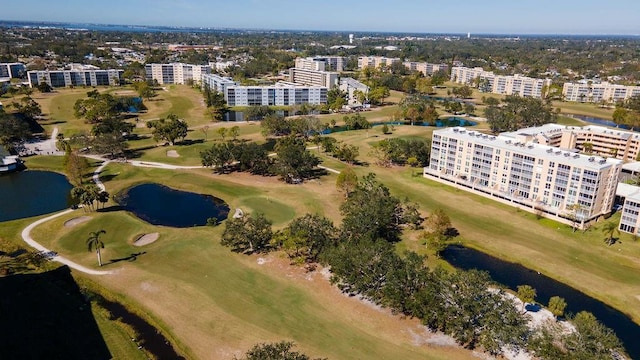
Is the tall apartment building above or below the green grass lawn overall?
above

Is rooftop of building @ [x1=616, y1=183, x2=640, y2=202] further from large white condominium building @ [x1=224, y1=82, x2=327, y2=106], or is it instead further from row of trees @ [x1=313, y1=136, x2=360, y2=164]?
large white condominium building @ [x1=224, y1=82, x2=327, y2=106]

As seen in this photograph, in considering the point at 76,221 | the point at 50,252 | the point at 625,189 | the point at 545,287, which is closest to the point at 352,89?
the point at 625,189

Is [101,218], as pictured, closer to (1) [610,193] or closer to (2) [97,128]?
(2) [97,128]

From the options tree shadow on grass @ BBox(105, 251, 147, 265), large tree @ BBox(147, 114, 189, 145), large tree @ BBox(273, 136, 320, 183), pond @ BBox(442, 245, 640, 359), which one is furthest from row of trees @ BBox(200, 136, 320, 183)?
pond @ BBox(442, 245, 640, 359)

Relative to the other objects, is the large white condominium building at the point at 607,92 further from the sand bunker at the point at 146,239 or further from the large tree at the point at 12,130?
the large tree at the point at 12,130

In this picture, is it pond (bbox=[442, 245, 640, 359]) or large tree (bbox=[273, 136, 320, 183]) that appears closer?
pond (bbox=[442, 245, 640, 359])

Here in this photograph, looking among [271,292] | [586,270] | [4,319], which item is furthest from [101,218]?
[586,270]
